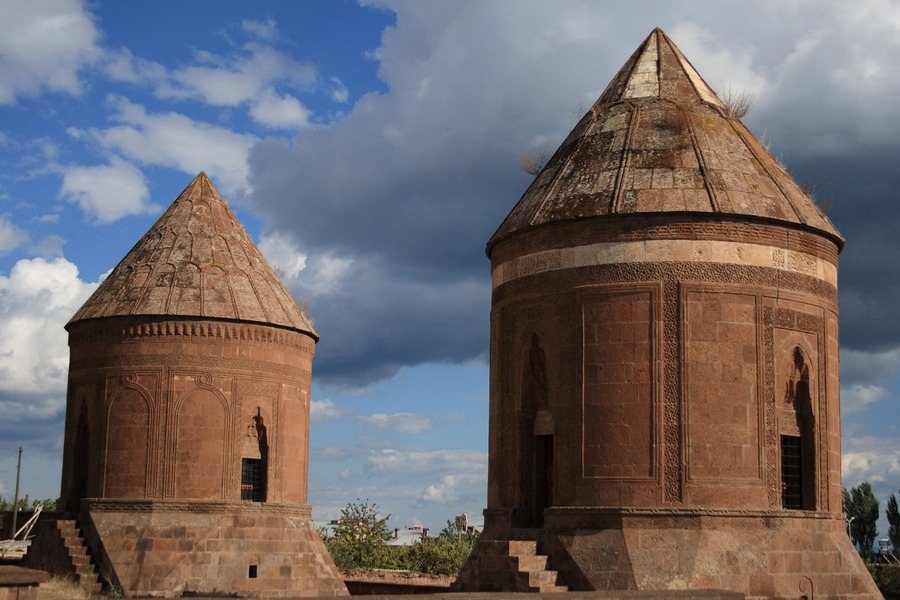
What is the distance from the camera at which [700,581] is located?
16.0 m

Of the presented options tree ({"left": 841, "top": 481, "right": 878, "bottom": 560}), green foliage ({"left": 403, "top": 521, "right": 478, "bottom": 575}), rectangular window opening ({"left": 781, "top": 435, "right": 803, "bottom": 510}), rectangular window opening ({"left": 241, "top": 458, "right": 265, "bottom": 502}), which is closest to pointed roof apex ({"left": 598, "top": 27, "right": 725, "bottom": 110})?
rectangular window opening ({"left": 781, "top": 435, "right": 803, "bottom": 510})

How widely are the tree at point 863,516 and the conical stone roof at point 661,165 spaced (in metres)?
35.2

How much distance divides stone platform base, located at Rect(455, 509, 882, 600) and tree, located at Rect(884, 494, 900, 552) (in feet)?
120

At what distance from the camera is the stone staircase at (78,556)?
23.9 metres

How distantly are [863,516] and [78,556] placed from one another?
3618cm

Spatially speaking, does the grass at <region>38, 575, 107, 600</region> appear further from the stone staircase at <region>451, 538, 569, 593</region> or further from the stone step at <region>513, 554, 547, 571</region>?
the stone step at <region>513, 554, 547, 571</region>

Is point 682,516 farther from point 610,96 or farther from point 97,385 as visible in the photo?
point 97,385

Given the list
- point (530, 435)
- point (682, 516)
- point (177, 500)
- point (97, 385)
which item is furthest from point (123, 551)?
point (682, 516)

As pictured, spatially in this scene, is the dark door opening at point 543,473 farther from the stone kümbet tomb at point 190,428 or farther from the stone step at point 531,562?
the stone kümbet tomb at point 190,428

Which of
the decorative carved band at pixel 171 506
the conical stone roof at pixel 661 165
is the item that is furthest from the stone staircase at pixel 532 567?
the decorative carved band at pixel 171 506

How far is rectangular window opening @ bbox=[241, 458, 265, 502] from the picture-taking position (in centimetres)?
2589

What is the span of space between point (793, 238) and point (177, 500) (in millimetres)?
13372

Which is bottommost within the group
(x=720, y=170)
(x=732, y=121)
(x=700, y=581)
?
(x=700, y=581)

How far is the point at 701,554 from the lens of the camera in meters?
16.2
